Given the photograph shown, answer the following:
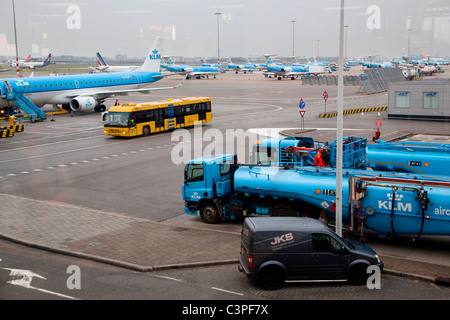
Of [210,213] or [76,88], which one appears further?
[76,88]

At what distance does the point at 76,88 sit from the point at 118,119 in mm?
17618

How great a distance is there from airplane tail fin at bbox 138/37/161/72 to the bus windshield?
26536 mm

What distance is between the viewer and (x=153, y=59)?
66.2m

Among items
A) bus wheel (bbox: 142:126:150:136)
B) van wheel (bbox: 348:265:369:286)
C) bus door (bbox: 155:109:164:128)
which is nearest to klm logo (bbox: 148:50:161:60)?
bus door (bbox: 155:109:164:128)

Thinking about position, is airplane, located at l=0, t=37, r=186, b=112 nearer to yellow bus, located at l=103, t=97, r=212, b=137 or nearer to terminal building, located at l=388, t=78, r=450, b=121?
yellow bus, located at l=103, t=97, r=212, b=137

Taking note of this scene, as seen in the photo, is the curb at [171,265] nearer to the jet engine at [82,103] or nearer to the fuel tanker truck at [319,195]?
the fuel tanker truck at [319,195]

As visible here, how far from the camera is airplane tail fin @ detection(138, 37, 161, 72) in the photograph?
216 feet

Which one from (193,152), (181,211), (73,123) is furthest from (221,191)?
(73,123)

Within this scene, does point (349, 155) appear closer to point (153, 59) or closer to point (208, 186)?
point (208, 186)

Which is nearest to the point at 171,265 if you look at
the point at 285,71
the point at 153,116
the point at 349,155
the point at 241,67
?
the point at 349,155

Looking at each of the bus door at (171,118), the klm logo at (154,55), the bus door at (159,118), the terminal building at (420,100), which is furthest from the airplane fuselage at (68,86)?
the terminal building at (420,100)

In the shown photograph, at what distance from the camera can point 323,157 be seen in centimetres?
2084
